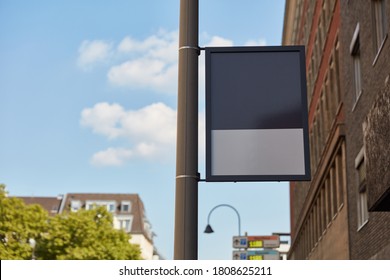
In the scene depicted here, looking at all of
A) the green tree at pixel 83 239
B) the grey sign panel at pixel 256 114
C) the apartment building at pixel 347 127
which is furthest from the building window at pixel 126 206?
the grey sign panel at pixel 256 114

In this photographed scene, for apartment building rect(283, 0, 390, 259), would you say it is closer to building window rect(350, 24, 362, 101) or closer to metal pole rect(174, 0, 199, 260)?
building window rect(350, 24, 362, 101)

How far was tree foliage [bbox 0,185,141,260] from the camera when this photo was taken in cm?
5191

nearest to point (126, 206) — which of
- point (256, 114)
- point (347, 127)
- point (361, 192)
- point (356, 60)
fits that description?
point (347, 127)

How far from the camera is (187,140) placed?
526 centimetres

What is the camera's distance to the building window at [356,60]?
23234 millimetres

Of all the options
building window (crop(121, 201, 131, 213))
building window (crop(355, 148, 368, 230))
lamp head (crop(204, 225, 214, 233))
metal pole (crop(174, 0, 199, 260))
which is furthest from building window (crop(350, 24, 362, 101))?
building window (crop(121, 201, 131, 213))

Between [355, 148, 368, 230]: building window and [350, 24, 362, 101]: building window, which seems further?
[350, 24, 362, 101]: building window

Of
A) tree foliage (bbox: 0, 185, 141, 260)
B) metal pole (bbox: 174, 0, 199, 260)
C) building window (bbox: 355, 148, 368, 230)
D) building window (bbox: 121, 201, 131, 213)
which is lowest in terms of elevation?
metal pole (bbox: 174, 0, 199, 260)

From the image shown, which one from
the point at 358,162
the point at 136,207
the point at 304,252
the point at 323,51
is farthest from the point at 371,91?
the point at 136,207

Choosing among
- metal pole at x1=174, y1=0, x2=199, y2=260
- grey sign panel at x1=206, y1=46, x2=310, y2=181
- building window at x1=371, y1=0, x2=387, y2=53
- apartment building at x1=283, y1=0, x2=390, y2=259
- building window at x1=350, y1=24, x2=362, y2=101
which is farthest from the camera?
building window at x1=350, y1=24, x2=362, y2=101

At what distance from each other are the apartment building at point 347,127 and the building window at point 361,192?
A: 3cm

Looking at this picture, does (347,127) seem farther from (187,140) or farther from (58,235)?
(58,235)

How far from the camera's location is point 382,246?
19.2 metres
